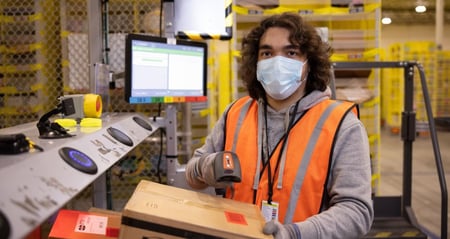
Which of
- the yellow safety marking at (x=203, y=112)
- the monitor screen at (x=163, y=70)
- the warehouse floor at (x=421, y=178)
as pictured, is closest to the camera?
the monitor screen at (x=163, y=70)

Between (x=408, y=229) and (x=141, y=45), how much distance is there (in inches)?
117

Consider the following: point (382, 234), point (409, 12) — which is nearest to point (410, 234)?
point (382, 234)

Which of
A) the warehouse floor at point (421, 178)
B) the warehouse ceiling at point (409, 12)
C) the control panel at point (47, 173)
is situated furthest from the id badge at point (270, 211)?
the warehouse ceiling at point (409, 12)

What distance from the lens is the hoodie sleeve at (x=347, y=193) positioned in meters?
1.50

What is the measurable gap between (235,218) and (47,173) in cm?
58

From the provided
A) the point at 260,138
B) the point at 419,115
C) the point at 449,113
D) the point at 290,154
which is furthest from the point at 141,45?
the point at 449,113

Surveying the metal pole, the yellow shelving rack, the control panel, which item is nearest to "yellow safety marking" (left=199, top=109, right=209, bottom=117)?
the metal pole

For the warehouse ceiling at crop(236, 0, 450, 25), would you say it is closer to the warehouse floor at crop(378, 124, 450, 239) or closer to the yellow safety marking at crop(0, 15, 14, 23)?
the warehouse floor at crop(378, 124, 450, 239)

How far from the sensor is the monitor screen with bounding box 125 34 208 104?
8.61 feet

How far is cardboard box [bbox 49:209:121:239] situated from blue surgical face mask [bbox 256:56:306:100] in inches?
32.8

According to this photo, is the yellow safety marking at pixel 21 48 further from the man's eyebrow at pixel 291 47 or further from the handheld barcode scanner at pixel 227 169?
the handheld barcode scanner at pixel 227 169

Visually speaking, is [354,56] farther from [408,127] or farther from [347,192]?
[347,192]

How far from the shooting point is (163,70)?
281 centimetres

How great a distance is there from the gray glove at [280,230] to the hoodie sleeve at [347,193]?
27 millimetres
